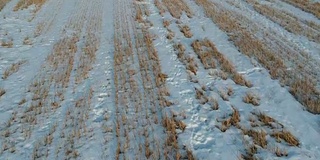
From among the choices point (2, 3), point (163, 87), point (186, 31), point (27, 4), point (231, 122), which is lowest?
point (2, 3)

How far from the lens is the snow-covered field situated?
21.8 feet

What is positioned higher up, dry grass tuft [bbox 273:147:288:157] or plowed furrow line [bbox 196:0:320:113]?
dry grass tuft [bbox 273:147:288:157]

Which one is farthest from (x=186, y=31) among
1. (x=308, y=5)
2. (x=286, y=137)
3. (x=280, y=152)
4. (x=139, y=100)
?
(x=280, y=152)

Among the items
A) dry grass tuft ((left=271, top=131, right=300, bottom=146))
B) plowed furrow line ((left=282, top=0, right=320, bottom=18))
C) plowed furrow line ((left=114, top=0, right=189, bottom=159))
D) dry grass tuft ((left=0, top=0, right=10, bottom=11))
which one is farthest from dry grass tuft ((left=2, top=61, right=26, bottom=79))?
plowed furrow line ((left=282, top=0, right=320, bottom=18))

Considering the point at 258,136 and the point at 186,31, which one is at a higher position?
the point at 258,136

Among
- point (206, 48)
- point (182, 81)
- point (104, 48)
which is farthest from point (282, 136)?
point (104, 48)

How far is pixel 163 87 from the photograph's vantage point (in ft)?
29.8

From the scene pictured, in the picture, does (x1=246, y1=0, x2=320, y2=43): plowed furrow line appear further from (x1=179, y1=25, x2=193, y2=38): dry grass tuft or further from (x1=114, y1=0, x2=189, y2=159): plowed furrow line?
(x1=114, y1=0, x2=189, y2=159): plowed furrow line

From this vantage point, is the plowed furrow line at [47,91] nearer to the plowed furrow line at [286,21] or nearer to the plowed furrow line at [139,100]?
the plowed furrow line at [139,100]

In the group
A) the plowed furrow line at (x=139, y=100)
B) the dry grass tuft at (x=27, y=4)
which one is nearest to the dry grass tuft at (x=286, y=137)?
the plowed furrow line at (x=139, y=100)

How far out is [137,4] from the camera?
20.2 m

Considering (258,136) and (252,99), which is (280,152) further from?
(252,99)

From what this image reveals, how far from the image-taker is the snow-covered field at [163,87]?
6.65m

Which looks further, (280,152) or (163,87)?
(163,87)
